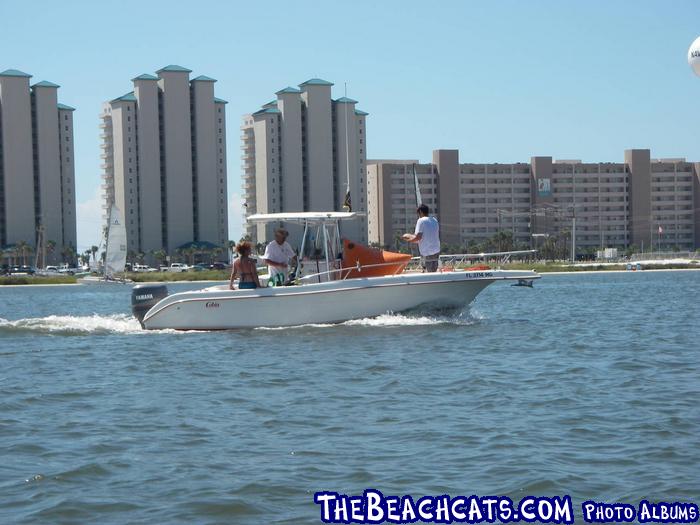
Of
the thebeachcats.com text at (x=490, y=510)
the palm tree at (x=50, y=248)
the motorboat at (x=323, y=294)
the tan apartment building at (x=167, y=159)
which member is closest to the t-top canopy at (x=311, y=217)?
the motorboat at (x=323, y=294)

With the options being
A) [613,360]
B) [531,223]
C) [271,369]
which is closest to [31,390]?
[271,369]

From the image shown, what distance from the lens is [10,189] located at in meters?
138

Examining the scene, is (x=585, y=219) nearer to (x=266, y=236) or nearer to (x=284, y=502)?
(x=266, y=236)

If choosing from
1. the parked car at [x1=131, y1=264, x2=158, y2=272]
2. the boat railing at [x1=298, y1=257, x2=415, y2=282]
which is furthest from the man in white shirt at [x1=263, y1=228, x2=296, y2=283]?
the parked car at [x1=131, y1=264, x2=158, y2=272]

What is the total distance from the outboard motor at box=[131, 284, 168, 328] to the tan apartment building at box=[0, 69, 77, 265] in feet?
377

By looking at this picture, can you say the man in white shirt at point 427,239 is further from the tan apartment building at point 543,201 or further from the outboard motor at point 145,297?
the tan apartment building at point 543,201

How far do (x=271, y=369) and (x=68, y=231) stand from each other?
135m

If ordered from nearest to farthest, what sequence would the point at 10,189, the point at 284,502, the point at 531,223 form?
the point at 284,502 < the point at 10,189 < the point at 531,223

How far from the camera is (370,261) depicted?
22344 millimetres

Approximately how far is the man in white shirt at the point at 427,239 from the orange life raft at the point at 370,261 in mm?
412

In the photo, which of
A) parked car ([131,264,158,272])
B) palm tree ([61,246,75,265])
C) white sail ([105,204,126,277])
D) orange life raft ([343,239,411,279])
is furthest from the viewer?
palm tree ([61,246,75,265])

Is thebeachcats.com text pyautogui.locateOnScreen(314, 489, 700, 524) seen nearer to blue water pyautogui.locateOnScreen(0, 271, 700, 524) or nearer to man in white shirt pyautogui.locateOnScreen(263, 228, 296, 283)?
blue water pyautogui.locateOnScreen(0, 271, 700, 524)

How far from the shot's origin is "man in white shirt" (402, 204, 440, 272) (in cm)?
2158

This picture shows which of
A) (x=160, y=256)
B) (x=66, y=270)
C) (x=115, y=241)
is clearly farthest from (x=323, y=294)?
(x=160, y=256)
